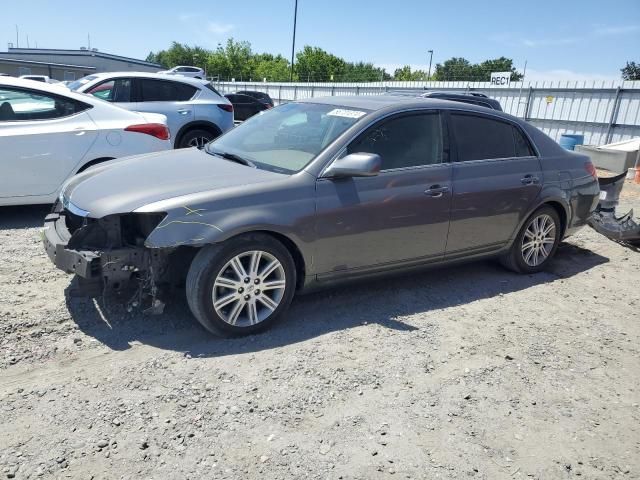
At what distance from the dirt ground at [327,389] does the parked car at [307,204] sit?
37 cm

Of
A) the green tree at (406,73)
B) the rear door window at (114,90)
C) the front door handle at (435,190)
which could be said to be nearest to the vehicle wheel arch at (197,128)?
the rear door window at (114,90)

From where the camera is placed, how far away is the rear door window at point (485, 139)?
4660 mm

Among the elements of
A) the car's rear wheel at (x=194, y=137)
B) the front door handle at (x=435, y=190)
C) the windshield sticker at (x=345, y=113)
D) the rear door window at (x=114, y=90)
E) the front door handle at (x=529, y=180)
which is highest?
the windshield sticker at (x=345, y=113)

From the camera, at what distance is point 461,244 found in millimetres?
4711

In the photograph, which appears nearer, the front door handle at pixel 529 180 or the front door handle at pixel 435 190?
the front door handle at pixel 435 190

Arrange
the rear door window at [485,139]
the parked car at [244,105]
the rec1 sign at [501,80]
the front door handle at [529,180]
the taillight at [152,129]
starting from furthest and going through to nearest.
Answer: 1. the rec1 sign at [501,80]
2. the parked car at [244,105]
3. the taillight at [152,129]
4. the front door handle at [529,180]
5. the rear door window at [485,139]

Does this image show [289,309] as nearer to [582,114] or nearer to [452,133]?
[452,133]

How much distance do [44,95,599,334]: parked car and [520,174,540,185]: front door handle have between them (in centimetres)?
1

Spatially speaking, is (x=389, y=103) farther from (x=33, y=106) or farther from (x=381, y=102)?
(x=33, y=106)

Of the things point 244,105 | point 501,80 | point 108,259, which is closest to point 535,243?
point 108,259

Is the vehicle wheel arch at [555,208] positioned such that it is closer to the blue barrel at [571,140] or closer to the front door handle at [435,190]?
the front door handle at [435,190]

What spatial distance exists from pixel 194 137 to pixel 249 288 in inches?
245

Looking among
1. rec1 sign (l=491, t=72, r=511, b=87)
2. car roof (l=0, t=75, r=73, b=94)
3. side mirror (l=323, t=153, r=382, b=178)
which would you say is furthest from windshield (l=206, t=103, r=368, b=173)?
rec1 sign (l=491, t=72, r=511, b=87)

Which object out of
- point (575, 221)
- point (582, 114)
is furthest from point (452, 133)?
point (582, 114)
